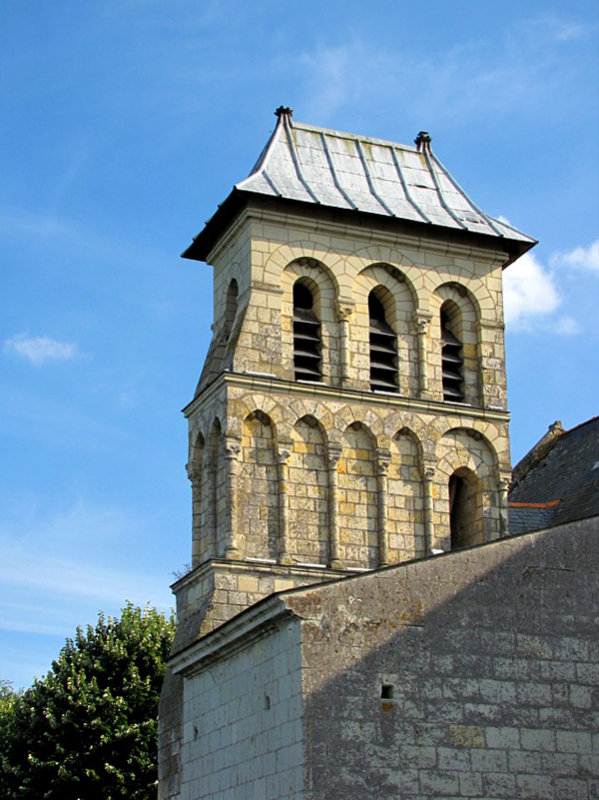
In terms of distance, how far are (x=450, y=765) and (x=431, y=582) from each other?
7.42ft

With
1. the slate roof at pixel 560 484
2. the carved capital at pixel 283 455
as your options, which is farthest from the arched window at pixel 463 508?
the carved capital at pixel 283 455

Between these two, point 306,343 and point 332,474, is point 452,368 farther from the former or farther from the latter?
point 332,474

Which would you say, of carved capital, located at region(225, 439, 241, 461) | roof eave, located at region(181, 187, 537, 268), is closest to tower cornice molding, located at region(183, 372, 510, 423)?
carved capital, located at region(225, 439, 241, 461)

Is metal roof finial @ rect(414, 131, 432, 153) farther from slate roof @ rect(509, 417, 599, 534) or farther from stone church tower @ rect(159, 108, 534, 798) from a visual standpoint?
slate roof @ rect(509, 417, 599, 534)

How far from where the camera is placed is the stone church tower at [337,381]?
75.0ft

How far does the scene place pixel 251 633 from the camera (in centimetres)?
1756

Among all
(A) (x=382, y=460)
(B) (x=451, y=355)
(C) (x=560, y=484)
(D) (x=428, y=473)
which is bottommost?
(D) (x=428, y=473)

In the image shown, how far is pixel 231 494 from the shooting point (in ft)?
74.3

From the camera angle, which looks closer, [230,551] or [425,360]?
[230,551]

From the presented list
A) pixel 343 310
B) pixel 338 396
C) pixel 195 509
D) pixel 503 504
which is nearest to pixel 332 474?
pixel 338 396

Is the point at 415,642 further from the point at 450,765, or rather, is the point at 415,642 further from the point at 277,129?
the point at 277,129

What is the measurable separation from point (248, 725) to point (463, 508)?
27.6 ft

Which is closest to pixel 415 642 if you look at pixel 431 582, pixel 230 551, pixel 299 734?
pixel 431 582

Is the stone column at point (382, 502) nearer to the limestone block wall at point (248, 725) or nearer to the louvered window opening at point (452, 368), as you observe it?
the louvered window opening at point (452, 368)
